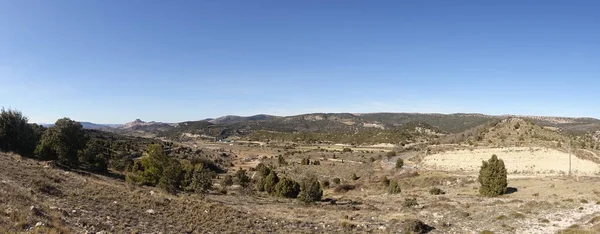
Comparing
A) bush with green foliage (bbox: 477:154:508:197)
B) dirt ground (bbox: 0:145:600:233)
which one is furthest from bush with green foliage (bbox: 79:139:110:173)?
bush with green foliage (bbox: 477:154:508:197)

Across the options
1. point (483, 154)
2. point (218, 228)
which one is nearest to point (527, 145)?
point (483, 154)

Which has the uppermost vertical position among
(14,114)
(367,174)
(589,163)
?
(14,114)

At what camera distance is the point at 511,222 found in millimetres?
22453

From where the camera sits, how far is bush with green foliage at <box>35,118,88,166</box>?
40.0 metres

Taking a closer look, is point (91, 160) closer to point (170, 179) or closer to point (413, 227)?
point (170, 179)

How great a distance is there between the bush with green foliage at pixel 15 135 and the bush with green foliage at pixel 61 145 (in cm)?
311

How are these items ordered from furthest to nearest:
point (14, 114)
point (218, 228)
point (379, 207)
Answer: point (14, 114)
point (379, 207)
point (218, 228)

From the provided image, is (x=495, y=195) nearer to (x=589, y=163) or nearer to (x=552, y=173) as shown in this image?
(x=552, y=173)

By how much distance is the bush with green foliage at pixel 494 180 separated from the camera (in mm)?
33188

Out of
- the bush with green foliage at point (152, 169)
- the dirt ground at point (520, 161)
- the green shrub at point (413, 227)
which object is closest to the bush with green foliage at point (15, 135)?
the bush with green foliage at point (152, 169)

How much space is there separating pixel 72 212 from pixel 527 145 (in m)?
67.3

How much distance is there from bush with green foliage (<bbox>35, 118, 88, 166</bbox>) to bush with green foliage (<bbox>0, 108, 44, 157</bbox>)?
10.2 ft

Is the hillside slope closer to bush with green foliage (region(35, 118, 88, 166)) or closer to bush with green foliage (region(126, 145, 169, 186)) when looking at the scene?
bush with green foliage (region(126, 145, 169, 186))

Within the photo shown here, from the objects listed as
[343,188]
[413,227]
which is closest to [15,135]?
[343,188]
